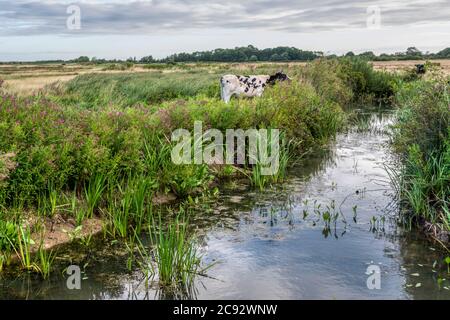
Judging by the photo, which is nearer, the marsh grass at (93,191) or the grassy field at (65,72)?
the marsh grass at (93,191)

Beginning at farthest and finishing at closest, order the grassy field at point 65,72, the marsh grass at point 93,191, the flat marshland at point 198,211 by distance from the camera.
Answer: the grassy field at point 65,72 → the marsh grass at point 93,191 → the flat marshland at point 198,211

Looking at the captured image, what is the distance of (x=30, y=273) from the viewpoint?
5.95 meters

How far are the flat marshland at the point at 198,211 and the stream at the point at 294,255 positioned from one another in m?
0.03

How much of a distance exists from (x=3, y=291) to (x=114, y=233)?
1812 mm

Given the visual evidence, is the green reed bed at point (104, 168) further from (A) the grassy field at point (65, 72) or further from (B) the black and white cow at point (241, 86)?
(B) the black and white cow at point (241, 86)

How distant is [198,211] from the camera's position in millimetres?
8359

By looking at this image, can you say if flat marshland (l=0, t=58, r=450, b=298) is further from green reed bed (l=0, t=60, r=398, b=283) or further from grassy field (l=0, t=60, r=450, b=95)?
grassy field (l=0, t=60, r=450, b=95)

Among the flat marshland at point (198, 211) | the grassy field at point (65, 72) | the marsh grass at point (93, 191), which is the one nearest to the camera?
the flat marshland at point (198, 211)

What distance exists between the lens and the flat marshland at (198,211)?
5875 millimetres

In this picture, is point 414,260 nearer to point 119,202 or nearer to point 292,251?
point 292,251

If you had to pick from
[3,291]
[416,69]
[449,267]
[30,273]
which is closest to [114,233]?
[30,273]

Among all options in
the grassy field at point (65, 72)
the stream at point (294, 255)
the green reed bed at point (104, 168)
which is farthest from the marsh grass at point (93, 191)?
the grassy field at point (65, 72)

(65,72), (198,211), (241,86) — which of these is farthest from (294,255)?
(65,72)

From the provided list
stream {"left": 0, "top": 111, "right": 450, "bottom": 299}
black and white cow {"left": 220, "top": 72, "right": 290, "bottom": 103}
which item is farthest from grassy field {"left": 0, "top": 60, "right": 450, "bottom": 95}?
black and white cow {"left": 220, "top": 72, "right": 290, "bottom": 103}
